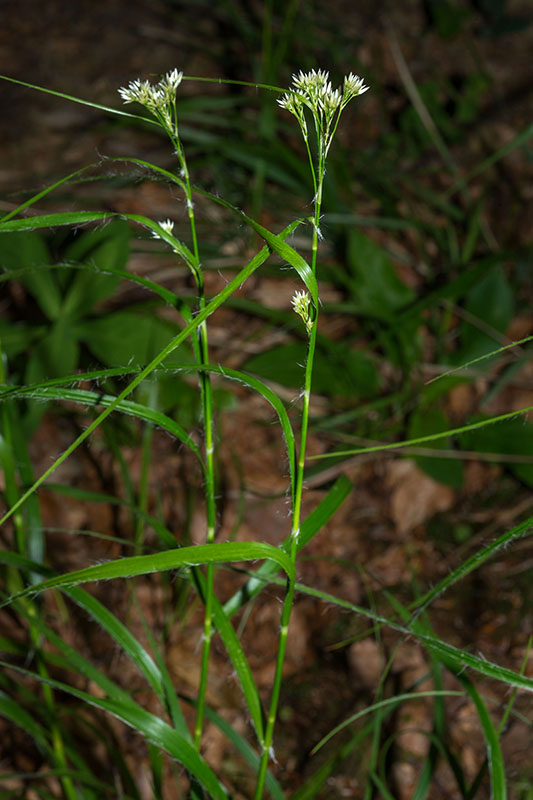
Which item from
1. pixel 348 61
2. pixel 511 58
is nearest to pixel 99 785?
pixel 348 61

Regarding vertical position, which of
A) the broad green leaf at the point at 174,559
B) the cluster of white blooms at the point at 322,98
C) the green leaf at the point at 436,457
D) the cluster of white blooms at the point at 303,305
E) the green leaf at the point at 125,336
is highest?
the green leaf at the point at 125,336

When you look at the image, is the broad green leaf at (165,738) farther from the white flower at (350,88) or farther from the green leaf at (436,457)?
the green leaf at (436,457)

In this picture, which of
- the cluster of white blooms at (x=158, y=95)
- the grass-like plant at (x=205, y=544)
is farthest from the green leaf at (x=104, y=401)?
the cluster of white blooms at (x=158, y=95)

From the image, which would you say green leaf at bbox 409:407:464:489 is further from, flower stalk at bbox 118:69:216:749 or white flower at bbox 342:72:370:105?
white flower at bbox 342:72:370:105

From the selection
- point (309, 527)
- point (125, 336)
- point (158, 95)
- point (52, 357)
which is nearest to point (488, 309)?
point (125, 336)

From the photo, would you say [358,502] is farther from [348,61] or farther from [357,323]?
[348,61]

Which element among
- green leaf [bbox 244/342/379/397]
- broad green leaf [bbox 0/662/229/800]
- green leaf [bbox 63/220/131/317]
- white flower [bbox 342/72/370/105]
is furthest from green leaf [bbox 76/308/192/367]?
white flower [bbox 342/72/370/105]
